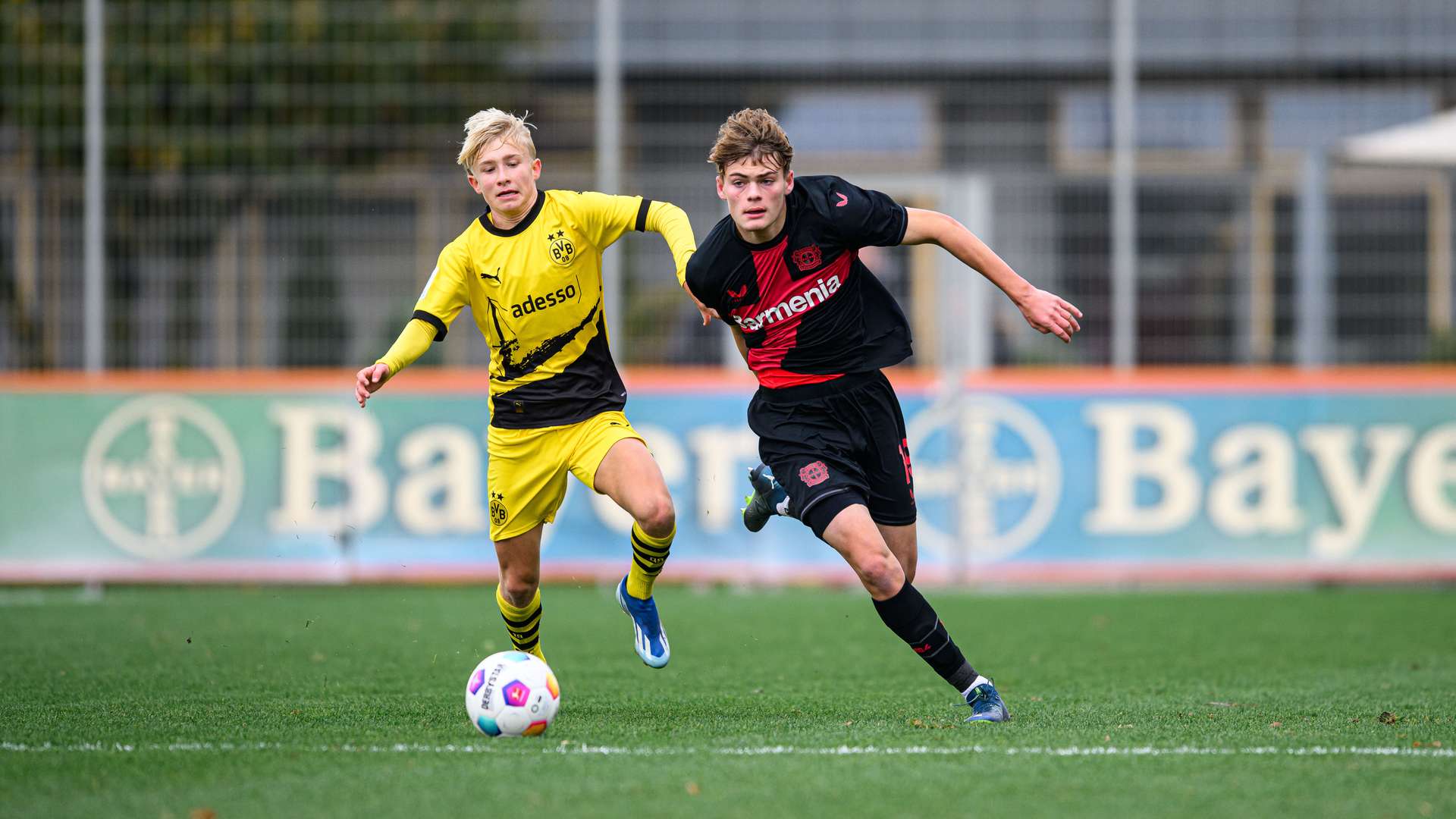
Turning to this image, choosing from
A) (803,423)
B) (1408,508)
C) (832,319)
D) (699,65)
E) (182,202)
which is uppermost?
(699,65)

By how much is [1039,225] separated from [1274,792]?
8606 millimetres

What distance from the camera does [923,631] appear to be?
5.65 metres

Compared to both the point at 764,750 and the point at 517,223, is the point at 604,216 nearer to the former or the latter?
the point at 517,223

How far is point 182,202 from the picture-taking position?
12.7 metres

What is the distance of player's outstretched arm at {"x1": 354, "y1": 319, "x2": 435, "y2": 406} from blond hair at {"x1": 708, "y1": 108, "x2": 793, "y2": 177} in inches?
50.8

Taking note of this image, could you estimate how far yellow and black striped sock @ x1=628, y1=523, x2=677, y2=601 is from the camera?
6336 mm

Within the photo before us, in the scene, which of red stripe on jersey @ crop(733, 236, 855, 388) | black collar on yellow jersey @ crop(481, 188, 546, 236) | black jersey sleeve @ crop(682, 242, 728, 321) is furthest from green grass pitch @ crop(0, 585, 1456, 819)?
black collar on yellow jersey @ crop(481, 188, 546, 236)

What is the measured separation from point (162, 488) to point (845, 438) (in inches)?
289

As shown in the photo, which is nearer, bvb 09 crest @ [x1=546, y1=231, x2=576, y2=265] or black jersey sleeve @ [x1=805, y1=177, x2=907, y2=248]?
black jersey sleeve @ [x1=805, y1=177, x2=907, y2=248]

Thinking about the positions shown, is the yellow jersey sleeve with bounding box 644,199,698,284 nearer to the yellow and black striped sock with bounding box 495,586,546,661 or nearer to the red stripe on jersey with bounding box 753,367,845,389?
the red stripe on jersey with bounding box 753,367,845,389

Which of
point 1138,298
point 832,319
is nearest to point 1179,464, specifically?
point 1138,298

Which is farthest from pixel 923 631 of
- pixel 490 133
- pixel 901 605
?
pixel 490 133

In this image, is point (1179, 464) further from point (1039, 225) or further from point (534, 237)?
point (534, 237)

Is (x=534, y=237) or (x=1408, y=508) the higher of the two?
(x=534, y=237)
